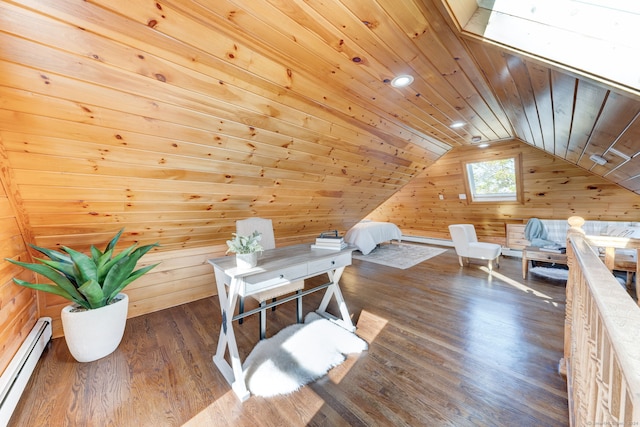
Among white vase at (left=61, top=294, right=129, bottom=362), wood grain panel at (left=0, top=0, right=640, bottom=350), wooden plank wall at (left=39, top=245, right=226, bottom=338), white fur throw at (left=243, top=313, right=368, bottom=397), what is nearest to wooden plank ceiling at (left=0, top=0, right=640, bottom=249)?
wood grain panel at (left=0, top=0, right=640, bottom=350)

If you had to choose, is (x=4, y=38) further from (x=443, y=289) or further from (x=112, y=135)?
(x=443, y=289)

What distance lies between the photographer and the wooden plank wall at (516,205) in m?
3.58

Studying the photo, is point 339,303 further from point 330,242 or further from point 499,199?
point 499,199

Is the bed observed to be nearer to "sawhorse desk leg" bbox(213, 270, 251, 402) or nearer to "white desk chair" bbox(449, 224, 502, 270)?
"white desk chair" bbox(449, 224, 502, 270)

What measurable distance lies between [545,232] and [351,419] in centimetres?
461

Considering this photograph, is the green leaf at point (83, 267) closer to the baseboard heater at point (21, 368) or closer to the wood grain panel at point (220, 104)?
the wood grain panel at point (220, 104)

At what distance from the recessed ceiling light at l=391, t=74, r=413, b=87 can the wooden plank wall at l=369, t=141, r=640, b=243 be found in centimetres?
307

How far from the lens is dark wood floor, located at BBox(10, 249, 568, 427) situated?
140cm

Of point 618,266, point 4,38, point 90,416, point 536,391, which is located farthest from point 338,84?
point 618,266

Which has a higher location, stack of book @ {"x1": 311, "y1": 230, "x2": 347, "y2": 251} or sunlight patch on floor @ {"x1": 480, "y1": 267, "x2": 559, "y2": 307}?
stack of book @ {"x1": 311, "y1": 230, "x2": 347, "y2": 251}

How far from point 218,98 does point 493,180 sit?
4838 mm

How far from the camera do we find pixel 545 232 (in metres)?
4.12

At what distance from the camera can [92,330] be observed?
185 centimetres

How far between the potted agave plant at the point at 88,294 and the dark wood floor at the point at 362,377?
0.49 feet
